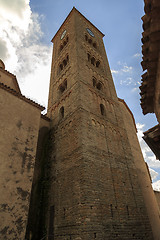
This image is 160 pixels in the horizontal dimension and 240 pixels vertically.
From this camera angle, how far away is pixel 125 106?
59.9ft

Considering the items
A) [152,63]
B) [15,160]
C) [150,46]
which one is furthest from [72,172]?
[150,46]

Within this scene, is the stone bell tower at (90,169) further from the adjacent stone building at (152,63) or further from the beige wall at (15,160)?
the adjacent stone building at (152,63)

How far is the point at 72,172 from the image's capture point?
829 centimetres

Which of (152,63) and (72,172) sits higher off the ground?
(152,63)

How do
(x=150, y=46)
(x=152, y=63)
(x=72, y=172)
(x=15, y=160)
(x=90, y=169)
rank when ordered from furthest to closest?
1. (x=72, y=172)
2. (x=90, y=169)
3. (x=15, y=160)
4. (x=152, y=63)
5. (x=150, y=46)

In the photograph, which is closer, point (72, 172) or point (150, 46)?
point (150, 46)

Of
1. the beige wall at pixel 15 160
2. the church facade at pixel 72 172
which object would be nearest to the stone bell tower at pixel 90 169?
the church facade at pixel 72 172

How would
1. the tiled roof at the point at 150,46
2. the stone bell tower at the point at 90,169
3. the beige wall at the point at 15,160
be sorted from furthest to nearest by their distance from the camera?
the stone bell tower at the point at 90,169 < the beige wall at the point at 15,160 < the tiled roof at the point at 150,46

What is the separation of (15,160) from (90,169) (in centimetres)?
376

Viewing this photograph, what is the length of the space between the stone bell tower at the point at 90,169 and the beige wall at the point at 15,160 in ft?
6.13

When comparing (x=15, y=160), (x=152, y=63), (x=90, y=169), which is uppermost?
(x=152, y=63)

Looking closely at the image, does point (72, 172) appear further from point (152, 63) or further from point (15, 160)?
point (152, 63)

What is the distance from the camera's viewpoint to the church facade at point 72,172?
6.82 meters

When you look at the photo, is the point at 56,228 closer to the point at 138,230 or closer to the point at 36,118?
the point at 138,230
